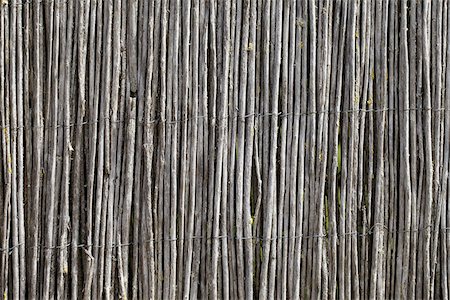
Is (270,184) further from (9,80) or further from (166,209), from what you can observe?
(9,80)

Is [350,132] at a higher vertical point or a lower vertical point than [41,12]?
lower

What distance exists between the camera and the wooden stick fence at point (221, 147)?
1317mm

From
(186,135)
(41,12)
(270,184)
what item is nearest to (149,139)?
(186,135)

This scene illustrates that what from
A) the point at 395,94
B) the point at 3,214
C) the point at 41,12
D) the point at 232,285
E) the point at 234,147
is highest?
the point at 41,12

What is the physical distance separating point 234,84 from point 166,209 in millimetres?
365

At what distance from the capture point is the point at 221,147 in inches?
52.0

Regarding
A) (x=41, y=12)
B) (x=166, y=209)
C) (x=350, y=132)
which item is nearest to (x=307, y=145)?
(x=350, y=132)

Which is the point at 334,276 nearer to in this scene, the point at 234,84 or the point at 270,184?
the point at 270,184

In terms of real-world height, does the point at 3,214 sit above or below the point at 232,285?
above

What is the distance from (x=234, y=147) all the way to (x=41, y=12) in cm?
61

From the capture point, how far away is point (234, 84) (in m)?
1.33

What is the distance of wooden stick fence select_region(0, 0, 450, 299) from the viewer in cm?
132

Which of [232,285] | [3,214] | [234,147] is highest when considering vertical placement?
[234,147]

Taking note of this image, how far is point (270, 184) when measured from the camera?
1.32 metres
